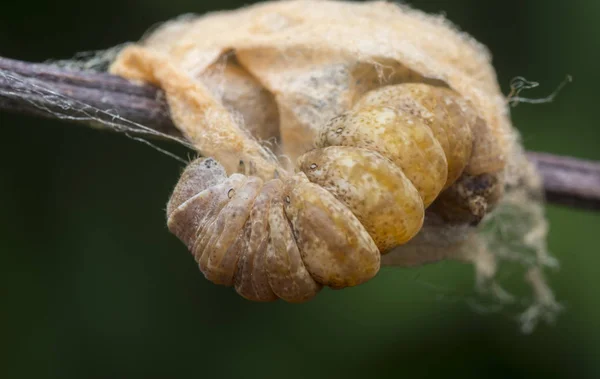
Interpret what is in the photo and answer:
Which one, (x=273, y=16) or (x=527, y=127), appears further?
(x=527, y=127)

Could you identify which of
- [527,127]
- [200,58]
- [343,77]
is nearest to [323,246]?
[343,77]

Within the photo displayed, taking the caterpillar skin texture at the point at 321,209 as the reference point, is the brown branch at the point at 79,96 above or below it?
above

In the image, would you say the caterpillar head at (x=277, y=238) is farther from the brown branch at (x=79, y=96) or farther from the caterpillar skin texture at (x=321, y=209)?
the brown branch at (x=79, y=96)

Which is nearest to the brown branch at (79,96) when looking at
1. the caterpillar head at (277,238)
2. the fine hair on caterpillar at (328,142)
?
the fine hair on caterpillar at (328,142)

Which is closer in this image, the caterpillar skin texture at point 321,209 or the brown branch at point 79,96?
the caterpillar skin texture at point 321,209

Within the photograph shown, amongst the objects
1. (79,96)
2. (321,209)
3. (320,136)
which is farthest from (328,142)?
(79,96)

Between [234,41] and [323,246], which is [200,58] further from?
[323,246]

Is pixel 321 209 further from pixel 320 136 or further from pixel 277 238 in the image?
pixel 320 136
